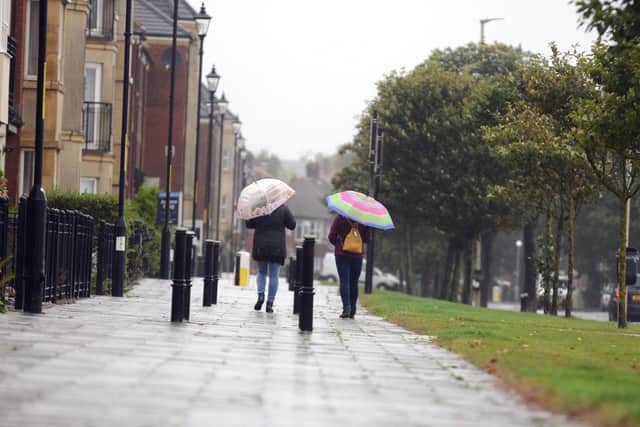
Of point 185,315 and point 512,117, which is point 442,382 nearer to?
point 185,315

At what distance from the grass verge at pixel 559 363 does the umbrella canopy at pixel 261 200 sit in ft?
8.14

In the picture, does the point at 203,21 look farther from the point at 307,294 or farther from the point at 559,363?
the point at 559,363

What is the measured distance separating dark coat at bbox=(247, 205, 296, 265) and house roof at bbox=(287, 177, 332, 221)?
418 ft

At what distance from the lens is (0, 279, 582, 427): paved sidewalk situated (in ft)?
24.7

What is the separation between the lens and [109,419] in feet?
23.2

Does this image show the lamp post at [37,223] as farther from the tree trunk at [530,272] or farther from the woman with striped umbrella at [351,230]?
the tree trunk at [530,272]

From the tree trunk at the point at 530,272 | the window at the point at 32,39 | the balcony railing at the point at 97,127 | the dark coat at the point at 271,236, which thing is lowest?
the tree trunk at the point at 530,272

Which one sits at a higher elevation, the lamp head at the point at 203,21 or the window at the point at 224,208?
the lamp head at the point at 203,21

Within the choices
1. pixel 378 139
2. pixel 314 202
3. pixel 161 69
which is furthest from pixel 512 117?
pixel 314 202

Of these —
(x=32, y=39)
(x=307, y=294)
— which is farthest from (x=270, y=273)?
(x=32, y=39)

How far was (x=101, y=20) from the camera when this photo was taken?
43188mm

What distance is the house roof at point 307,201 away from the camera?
493 ft

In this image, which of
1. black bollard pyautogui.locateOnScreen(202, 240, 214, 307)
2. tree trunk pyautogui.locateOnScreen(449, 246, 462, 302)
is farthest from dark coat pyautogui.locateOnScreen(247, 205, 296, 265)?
tree trunk pyautogui.locateOnScreen(449, 246, 462, 302)

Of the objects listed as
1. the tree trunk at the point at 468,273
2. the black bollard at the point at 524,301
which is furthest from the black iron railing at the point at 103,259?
the tree trunk at the point at 468,273
